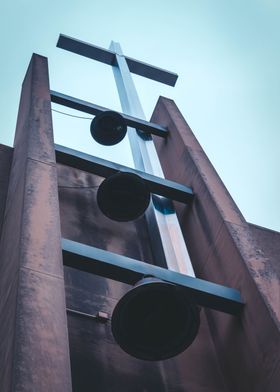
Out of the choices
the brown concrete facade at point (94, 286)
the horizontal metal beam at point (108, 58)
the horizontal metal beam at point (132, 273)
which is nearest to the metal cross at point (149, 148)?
the horizontal metal beam at point (108, 58)

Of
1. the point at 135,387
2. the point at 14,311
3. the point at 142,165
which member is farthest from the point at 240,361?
the point at 142,165

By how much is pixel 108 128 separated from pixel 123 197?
7.48 ft

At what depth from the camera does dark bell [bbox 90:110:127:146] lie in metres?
8.23

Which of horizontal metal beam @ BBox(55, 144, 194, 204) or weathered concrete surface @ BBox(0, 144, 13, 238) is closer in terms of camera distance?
weathered concrete surface @ BBox(0, 144, 13, 238)

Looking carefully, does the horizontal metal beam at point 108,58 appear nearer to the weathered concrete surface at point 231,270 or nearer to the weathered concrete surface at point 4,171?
the weathered concrete surface at point 231,270

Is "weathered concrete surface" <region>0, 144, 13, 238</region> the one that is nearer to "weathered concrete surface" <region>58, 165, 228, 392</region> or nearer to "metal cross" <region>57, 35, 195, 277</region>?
"weathered concrete surface" <region>58, 165, 228, 392</region>

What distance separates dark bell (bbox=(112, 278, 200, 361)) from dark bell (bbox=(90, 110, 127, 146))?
14.8 ft

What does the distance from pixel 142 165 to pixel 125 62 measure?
183 inches

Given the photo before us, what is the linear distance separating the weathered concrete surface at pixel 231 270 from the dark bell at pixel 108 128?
106cm

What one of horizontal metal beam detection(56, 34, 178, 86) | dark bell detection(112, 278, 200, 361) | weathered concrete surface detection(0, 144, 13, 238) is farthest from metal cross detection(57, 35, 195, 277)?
weathered concrete surface detection(0, 144, 13, 238)

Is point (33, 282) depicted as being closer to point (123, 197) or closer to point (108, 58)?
point (123, 197)

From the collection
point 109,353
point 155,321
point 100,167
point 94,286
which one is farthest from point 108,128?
point 155,321

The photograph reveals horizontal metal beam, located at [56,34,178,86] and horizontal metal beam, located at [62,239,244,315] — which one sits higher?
horizontal metal beam, located at [56,34,178,86]

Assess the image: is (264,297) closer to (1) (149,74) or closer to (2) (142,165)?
(2) (142,165)
